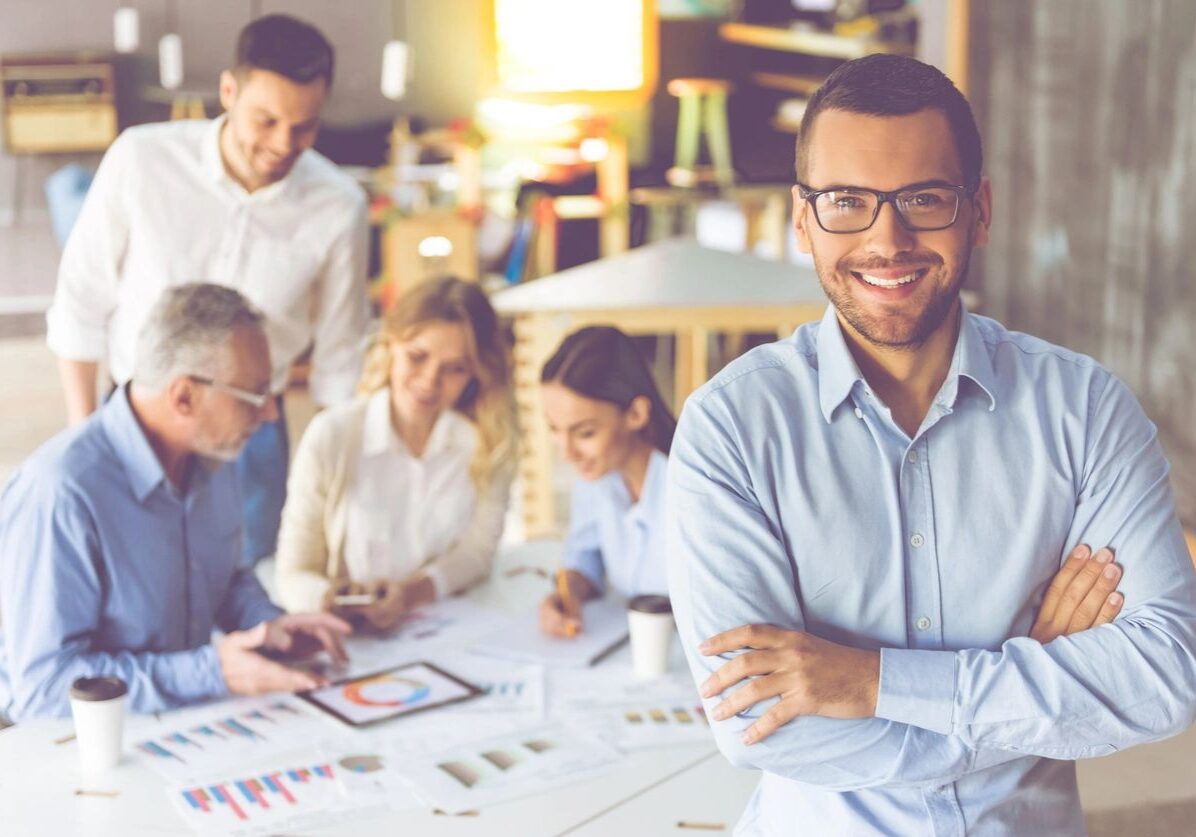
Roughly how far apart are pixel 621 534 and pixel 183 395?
81cm

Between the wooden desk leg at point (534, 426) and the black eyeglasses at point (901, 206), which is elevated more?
the black eyeglasses at point (901, 206)

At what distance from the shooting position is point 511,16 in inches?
316

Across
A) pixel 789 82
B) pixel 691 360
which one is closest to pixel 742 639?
pixel 691 360

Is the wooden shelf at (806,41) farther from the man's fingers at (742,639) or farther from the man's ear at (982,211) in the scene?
the man's fingers at (742,639)

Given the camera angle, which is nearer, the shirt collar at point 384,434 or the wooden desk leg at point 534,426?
the shirt collar at point 384,434

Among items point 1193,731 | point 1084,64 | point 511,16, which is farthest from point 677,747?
point 511,16

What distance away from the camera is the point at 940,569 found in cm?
136

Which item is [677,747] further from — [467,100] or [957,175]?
[467,100]

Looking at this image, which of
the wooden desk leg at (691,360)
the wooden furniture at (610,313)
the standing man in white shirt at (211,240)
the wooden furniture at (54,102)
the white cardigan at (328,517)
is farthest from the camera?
the wooden furniture at (54,102)

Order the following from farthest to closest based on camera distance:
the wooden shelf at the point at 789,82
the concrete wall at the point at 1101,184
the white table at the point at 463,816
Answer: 1. the wooden shelf at the point at 789,82
2. the concrete wall at the point at 1101,184
3. the white table at the point at 463,816

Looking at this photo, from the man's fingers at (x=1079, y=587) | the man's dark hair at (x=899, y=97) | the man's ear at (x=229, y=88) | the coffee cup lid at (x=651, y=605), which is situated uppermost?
the man's ear at (x=229, y=88)

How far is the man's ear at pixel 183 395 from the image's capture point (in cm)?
214

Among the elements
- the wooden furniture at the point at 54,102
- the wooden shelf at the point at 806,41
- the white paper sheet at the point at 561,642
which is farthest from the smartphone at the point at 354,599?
the wooden furniture at the point at 54,102

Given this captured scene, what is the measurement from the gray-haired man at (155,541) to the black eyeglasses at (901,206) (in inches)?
41.5
